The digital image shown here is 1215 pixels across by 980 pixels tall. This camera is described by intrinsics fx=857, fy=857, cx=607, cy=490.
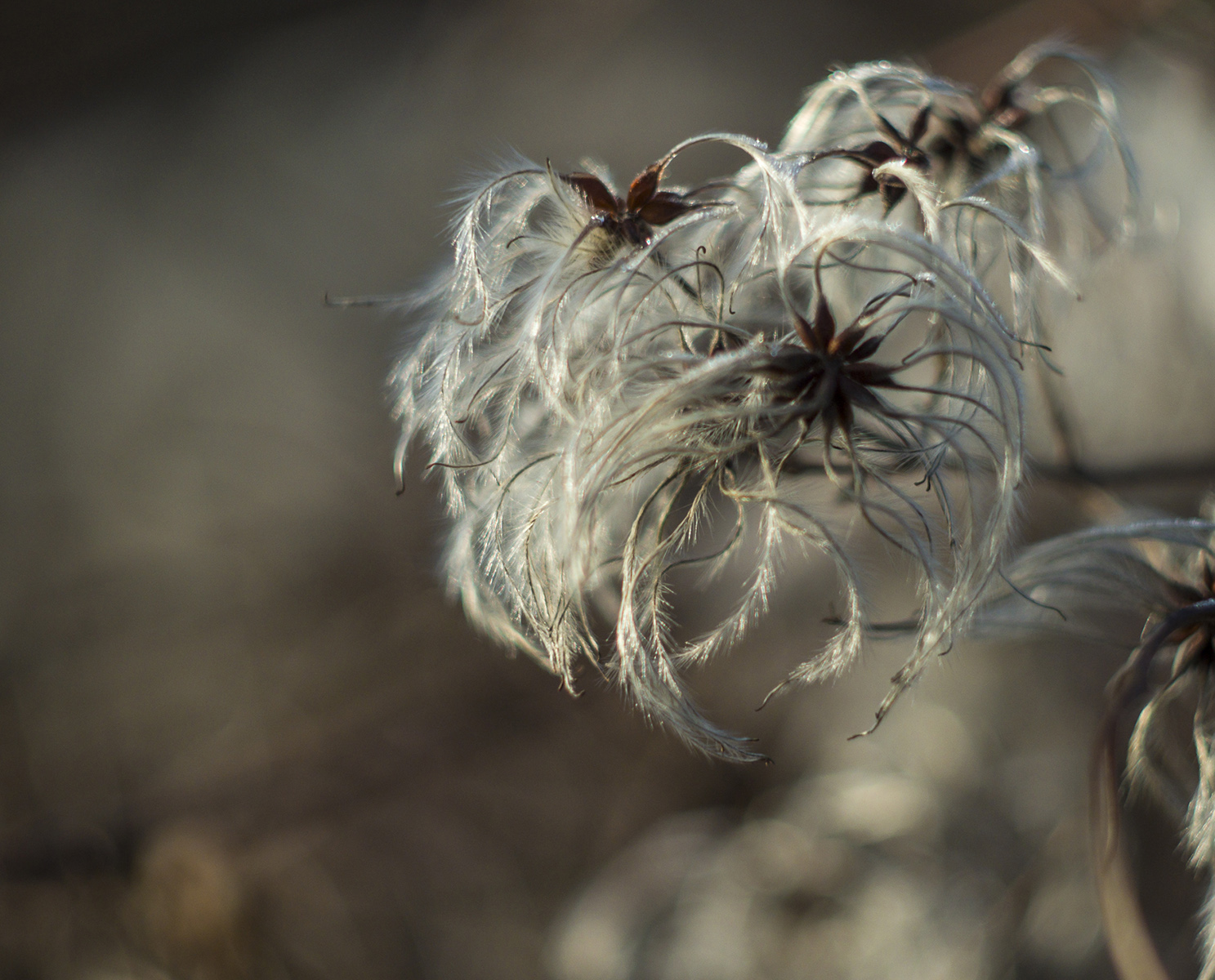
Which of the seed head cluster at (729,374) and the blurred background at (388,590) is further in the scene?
the blurred background at (388,590)

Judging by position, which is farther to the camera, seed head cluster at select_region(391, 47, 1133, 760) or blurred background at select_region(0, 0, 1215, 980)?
blurred background at select_region(0, 0, 1215, 980)

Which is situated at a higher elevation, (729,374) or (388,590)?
(729,374)

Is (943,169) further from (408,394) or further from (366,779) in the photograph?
(366,779)

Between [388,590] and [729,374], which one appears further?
[388,590]

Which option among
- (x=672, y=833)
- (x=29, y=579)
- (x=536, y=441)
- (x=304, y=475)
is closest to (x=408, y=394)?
(x=536, y=441)
